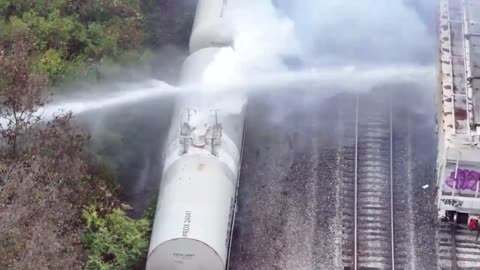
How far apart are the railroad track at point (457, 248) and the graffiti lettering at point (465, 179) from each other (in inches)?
71.3

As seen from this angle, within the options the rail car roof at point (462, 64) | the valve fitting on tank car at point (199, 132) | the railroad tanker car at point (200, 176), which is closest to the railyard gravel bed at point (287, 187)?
the railroad tanker car at point (200, 176)

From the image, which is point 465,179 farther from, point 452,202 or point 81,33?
point 81,33

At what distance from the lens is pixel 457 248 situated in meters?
18.0

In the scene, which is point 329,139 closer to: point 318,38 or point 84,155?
point 318,38

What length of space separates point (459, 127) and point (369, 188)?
11.3ft

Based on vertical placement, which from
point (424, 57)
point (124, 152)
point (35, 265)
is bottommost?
point (35, 265)

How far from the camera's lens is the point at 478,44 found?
18.6 m

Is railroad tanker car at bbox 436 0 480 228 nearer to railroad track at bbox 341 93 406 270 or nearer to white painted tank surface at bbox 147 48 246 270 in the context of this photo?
railroad track at bbox 341 93 406 270

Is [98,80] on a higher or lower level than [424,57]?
lower

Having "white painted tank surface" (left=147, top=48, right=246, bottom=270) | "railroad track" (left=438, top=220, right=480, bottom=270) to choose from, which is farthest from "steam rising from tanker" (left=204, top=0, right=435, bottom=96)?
"railroad track" (left=438, top=220, right=480, bottom=270)

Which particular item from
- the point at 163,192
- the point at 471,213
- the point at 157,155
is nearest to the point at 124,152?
the point at 157,155

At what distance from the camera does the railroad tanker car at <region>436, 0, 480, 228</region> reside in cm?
1638

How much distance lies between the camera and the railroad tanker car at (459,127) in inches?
645

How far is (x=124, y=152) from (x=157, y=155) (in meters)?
1.06
